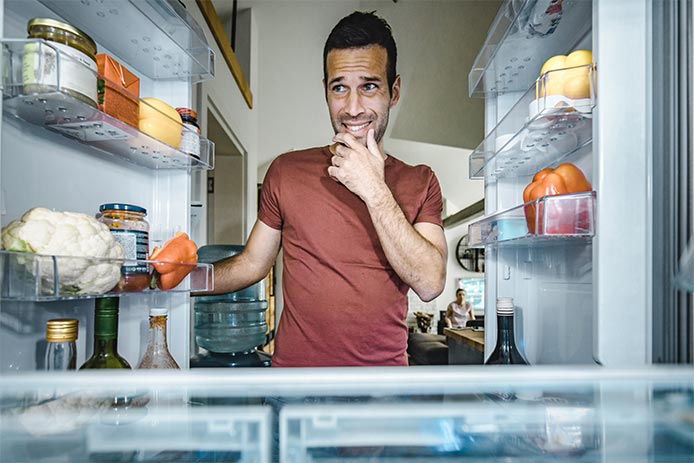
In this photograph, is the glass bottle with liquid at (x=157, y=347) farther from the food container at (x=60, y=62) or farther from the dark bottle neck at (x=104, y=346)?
the food container at (x=60, y=62)

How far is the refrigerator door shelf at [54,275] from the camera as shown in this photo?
0.58m

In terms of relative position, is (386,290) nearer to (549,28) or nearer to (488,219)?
(488,219)

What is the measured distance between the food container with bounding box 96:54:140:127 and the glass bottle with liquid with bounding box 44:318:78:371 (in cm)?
32

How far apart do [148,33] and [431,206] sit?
779 mm

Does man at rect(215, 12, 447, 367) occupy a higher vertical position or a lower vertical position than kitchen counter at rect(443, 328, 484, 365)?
higher

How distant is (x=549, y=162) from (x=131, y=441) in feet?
3.70

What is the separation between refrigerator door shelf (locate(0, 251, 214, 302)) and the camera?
23.0 inches

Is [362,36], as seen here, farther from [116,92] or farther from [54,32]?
[54,32]

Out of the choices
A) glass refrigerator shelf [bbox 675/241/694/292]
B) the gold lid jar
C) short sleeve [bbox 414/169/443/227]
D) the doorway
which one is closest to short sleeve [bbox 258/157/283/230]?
short sleeve [bbox 414/169/443/227]

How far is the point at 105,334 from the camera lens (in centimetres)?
82

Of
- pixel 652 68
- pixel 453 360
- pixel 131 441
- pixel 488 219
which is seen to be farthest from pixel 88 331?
pixel 453 360

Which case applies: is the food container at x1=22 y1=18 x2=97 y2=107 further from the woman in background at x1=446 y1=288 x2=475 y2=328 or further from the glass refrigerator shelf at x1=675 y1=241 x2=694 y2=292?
the woman in background at x1=446 y1=288 x2=475 y2=328

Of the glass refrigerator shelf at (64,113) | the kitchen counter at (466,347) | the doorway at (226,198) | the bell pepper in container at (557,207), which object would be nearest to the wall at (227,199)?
the doorway at (226,198)

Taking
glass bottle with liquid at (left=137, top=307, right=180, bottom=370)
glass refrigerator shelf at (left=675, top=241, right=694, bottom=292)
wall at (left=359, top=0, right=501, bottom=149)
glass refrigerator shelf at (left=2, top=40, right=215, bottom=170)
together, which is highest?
wall at (left=359, top=0, right=501, bottom=149)
